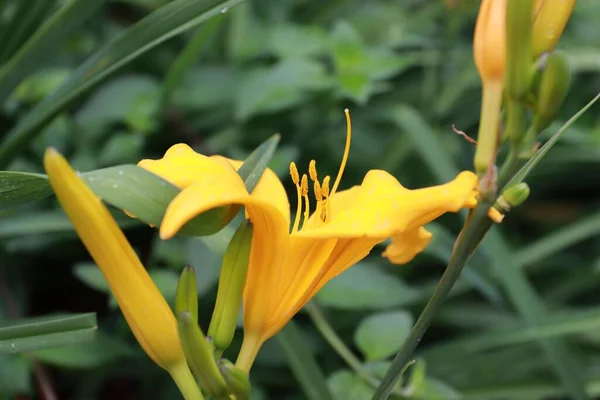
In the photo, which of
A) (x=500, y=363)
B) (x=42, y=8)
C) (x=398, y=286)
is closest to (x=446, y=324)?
(x=500, y=363)

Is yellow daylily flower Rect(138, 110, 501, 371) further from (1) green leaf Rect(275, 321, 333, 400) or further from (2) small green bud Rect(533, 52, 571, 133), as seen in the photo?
(1) green leaf Rect(275, 321, 333, 400)

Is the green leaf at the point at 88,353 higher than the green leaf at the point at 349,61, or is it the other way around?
the green leaf at the point at 349,61

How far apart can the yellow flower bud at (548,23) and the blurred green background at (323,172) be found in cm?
38

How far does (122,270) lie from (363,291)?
0.50 m

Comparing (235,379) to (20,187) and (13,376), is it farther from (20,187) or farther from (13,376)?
(13,376)

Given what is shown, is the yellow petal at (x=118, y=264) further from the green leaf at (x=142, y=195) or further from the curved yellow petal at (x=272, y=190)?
the curved yellow petal at (x=272, y=190)

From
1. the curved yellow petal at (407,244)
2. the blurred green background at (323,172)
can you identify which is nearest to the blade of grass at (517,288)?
the blurred green background at (323,172)

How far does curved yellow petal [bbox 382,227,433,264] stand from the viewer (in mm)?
501

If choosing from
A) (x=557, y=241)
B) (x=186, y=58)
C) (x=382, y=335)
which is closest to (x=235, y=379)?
(x=382, y=335)

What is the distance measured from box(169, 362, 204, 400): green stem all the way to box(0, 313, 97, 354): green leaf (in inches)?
4.3

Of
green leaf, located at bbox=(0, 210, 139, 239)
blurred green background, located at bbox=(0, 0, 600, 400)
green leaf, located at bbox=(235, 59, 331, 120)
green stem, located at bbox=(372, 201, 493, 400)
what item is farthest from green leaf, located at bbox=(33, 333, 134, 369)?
green stem, located at bbox=(372, 201, 493, 400)

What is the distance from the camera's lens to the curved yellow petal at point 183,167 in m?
0.44

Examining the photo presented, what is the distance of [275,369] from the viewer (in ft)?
3.28

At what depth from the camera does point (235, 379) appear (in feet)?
1.40
